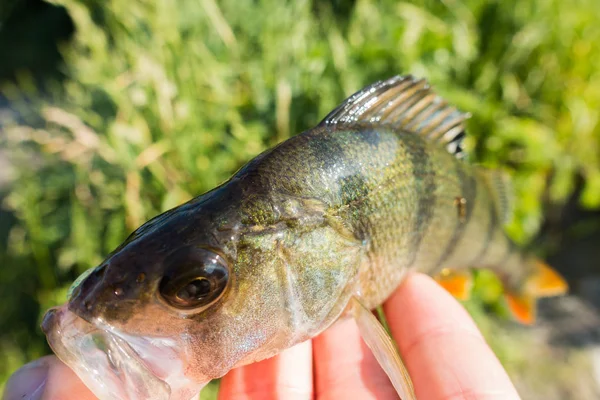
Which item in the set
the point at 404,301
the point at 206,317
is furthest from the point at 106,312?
the point at 404,301

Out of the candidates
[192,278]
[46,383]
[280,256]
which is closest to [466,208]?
[280,256]

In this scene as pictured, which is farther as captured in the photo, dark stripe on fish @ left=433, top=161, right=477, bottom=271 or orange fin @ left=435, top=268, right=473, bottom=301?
orange fin @ left=435, top=268, right=473, bottom=301

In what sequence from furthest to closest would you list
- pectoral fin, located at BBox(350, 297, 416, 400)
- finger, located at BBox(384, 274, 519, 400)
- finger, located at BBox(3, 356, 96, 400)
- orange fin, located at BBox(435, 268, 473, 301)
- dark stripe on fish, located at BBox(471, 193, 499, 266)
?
orange fin, located at BBox(435, 268, 473, 301) → dark stripe on fish, located at BBox(471, 193, 499, 266) → finger, located at BBox(384, 274, 519, 400) → pectoral fin, located at BBox(350, 297, 416, 400) → finger, located at BBox(3, 356, 96, 400)

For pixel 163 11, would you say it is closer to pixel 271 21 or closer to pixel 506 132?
pixel 271 21

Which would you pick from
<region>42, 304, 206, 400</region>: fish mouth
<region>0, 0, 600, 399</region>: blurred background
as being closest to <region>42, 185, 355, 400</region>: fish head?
<region>42, 304, 206, 400</region>: fish mouth

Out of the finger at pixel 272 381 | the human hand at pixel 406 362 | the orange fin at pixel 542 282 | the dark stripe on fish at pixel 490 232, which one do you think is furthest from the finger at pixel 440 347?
the orange fin at pixel 542 282

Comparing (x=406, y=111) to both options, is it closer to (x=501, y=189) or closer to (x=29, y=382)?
(x=501, y=189)

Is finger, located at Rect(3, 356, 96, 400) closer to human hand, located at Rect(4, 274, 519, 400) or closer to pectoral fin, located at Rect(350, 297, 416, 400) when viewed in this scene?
human hand, located at Rect(4, 274, 519, 400)
